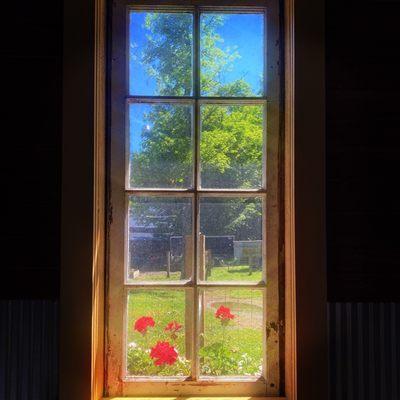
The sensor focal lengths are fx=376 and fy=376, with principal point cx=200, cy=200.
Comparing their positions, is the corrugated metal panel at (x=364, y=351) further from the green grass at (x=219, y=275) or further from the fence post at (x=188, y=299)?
the fence post at (x=188, y=299)

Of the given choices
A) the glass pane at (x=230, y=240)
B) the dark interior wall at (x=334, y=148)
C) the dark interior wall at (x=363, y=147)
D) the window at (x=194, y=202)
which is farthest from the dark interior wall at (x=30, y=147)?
the dark interior wall at (x=363, y=147)

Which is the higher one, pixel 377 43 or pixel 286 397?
pixel 377 43

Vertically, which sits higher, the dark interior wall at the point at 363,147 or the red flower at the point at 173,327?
the dark interior wall at the point at 363,147

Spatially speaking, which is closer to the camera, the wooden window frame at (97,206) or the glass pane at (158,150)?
the wooden window frame at (97,206)

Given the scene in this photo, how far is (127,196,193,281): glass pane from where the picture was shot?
4.17ft

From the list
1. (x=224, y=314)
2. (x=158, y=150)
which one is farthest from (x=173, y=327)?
(x=158, y=150)

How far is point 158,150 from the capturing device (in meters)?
1.29

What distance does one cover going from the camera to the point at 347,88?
1.16 meters

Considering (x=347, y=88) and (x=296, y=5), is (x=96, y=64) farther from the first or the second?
(x=347, y=88)

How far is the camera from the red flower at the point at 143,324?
1257mm

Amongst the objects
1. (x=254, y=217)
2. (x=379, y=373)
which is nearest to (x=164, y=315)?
(x=254, y=217)

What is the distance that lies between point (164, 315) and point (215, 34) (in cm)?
98

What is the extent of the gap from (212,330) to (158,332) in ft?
0.59

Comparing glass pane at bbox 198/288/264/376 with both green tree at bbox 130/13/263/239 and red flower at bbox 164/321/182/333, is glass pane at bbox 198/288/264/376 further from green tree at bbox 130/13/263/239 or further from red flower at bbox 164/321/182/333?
green tree at bbox 130/13/263/239
